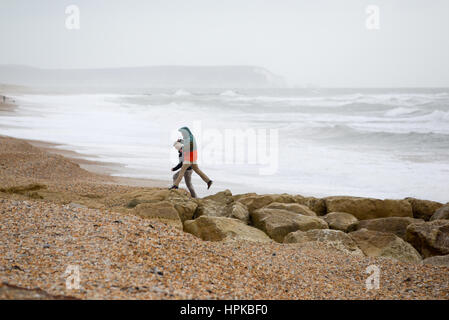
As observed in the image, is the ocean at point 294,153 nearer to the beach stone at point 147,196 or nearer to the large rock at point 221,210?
the large rock at point 221,210

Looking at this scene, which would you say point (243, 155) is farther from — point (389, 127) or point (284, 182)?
point (389, 127)

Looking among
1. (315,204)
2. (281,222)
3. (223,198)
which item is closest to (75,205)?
(223,198)

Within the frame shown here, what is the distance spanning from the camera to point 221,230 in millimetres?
6074

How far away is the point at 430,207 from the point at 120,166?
792cm

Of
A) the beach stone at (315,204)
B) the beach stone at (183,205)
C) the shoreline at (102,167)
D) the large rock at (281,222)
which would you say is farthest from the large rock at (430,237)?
the shoreline at (102,167)

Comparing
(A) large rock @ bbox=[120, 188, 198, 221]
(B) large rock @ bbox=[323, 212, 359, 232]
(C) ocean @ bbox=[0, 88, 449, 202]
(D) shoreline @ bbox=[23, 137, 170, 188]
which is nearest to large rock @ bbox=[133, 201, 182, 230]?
(A) large rock @ bbox=[120, 188, 198, 221]

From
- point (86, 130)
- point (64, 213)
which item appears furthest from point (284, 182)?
point (86, 130)

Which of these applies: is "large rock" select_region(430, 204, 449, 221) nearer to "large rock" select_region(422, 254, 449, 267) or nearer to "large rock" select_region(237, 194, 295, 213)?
"large rock" select_region(422, 254, 449, 267)

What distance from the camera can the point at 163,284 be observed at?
12.7 feet

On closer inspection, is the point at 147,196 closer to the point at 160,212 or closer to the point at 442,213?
the point at 160,212

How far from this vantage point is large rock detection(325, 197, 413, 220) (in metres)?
7.83

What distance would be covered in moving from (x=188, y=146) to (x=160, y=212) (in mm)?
2039

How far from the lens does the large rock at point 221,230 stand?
6016 mm

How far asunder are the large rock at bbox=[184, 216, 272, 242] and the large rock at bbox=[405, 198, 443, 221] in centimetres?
317
